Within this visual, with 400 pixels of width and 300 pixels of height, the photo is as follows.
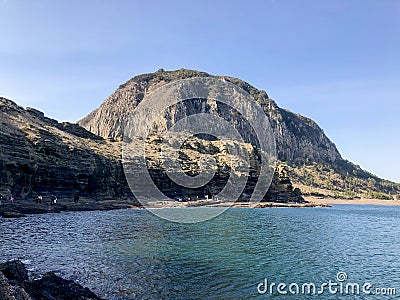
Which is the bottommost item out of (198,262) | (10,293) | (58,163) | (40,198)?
(198,262)

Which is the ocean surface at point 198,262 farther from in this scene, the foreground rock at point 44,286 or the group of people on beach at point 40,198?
the group of people on beach at point 40,198

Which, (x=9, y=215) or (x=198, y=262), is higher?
(x=198, y=262)

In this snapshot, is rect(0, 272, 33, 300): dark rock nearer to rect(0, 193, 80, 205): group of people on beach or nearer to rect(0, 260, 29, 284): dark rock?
rect(0, 260, 29, 284): dark rock

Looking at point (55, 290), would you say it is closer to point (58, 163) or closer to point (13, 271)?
point (13, 271)

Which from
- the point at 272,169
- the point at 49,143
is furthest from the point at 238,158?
the point at 49,143

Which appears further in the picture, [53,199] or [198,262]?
[53,199]

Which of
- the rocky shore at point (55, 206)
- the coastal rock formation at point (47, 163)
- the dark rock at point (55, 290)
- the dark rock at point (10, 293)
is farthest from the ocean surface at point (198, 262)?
the coastal rock formation at point (47, 163)

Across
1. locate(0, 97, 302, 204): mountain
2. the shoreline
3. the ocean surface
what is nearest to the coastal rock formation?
locate(0, 97, 302, 204): mountain

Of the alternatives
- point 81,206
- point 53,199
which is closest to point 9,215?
point 81,206

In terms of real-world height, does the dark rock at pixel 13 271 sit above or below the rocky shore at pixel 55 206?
above

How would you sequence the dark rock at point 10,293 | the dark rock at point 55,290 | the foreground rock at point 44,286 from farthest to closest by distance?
1. the dark rock at point 55,290
2. the foreground rock at point 44,286
3. the dark rock at point 10,293

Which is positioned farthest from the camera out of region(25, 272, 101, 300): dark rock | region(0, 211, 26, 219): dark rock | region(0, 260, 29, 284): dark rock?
region(0, 211, 26, 219): dark rock

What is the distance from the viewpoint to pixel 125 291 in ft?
66.7

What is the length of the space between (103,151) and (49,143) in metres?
24.5
